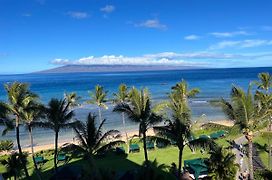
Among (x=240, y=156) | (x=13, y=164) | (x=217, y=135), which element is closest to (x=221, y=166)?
(x=240, y=156)

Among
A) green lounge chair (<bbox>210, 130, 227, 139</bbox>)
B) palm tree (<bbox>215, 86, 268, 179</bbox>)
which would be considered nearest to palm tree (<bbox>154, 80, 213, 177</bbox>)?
palm tree (<bbox>215, 86, 268, 179</bbox>)

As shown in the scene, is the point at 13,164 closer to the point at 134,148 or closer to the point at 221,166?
the point at 134,148

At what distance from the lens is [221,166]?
2069 cm

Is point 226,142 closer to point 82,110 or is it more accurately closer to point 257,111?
point 257,111

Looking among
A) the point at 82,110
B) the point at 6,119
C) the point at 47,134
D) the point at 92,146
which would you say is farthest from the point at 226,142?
the point at 82,110

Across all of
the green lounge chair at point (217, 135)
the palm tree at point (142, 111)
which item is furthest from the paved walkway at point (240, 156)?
the palm tree at point (142, 111)

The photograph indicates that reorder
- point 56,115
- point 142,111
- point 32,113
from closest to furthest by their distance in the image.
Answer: point 142,111 < point 56,115 < point 32,113

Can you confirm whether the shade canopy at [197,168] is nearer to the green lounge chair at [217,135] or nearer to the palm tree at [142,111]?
the palm tree at [142,111]

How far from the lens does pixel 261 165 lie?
28594mm

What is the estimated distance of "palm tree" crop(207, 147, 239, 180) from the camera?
67.7 ft

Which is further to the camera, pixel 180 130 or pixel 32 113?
pixel 32 113

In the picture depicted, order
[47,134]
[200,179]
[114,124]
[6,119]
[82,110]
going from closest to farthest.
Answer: [6,119]
[200,179]
[47,134]
[114,124]
[82,110]

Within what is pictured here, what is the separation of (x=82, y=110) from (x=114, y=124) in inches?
825

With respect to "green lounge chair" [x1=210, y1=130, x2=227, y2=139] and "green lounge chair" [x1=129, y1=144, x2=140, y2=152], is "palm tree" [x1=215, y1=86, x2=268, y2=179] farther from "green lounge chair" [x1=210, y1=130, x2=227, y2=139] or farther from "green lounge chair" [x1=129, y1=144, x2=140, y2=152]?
"green lounge chair" [x1=210, y1=130, x2=227, y2=139]
